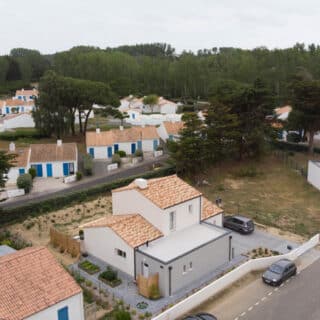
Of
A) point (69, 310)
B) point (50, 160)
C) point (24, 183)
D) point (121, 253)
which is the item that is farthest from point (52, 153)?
point (69, 310)

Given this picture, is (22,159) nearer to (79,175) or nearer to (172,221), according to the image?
(79,175)

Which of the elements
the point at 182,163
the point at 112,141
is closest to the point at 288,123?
the point at 182,163

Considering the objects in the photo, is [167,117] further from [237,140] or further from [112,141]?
[237,140]

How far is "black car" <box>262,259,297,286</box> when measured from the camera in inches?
946

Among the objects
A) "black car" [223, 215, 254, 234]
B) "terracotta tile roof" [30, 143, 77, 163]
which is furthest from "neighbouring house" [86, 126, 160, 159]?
"black car" [223, 215, 254, 234]

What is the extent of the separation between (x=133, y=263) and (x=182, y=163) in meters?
18.8

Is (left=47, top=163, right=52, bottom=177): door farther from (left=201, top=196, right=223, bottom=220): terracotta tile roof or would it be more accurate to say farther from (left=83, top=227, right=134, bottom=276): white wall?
(left=201, top=196, right=223, bottom=220): terracotta tile roof

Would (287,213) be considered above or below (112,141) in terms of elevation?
below

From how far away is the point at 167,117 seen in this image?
3017 inches

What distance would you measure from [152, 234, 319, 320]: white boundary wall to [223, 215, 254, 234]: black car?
4338 mm

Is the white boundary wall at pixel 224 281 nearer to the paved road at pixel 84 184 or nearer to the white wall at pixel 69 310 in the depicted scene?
the white wall at pixel 69 310

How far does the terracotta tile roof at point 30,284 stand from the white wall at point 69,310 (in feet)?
0.68

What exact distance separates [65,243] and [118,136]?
30.3 meters

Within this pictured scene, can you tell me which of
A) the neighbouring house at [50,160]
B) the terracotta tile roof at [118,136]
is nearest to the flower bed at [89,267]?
the neighbouring house at [50,160]
